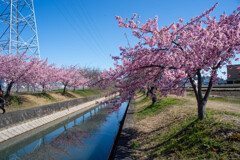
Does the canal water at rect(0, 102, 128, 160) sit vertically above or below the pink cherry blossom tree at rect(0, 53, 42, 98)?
below

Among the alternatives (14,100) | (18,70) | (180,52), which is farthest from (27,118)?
(180,52)

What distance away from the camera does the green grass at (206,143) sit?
14.6 feet

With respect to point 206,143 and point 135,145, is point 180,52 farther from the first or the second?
point 135,145

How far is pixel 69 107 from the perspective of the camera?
895 inches

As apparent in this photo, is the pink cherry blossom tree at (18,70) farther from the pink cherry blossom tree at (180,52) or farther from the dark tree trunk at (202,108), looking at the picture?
the dark tree trunk at (202,108)

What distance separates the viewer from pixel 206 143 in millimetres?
5020

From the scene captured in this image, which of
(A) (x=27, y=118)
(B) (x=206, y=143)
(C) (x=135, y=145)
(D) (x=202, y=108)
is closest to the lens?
(B) (x=206, y=143)

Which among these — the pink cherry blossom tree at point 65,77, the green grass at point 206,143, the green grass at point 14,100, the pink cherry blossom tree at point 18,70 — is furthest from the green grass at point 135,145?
the pink cherry blossom tree at point 65,77

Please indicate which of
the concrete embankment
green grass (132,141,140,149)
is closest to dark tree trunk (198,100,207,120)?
green grass (132,141,140,149)

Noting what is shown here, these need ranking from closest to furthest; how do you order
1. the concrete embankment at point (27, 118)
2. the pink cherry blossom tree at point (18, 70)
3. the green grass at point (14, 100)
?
the concrete embankment at point (27, 118) < the green grass at point (14, 100) < the pink cherry blossom tree at point (18, 70)

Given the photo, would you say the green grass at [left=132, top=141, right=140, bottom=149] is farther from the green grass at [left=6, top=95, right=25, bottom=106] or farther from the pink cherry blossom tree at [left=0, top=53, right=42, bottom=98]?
the pink cherry blossom tree at [left=0, top=53, right=42, bottom=98]

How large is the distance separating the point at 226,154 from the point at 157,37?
404 cm

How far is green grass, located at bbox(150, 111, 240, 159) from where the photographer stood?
4.46 metres

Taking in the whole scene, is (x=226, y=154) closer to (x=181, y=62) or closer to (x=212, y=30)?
(x=181, y=62)
